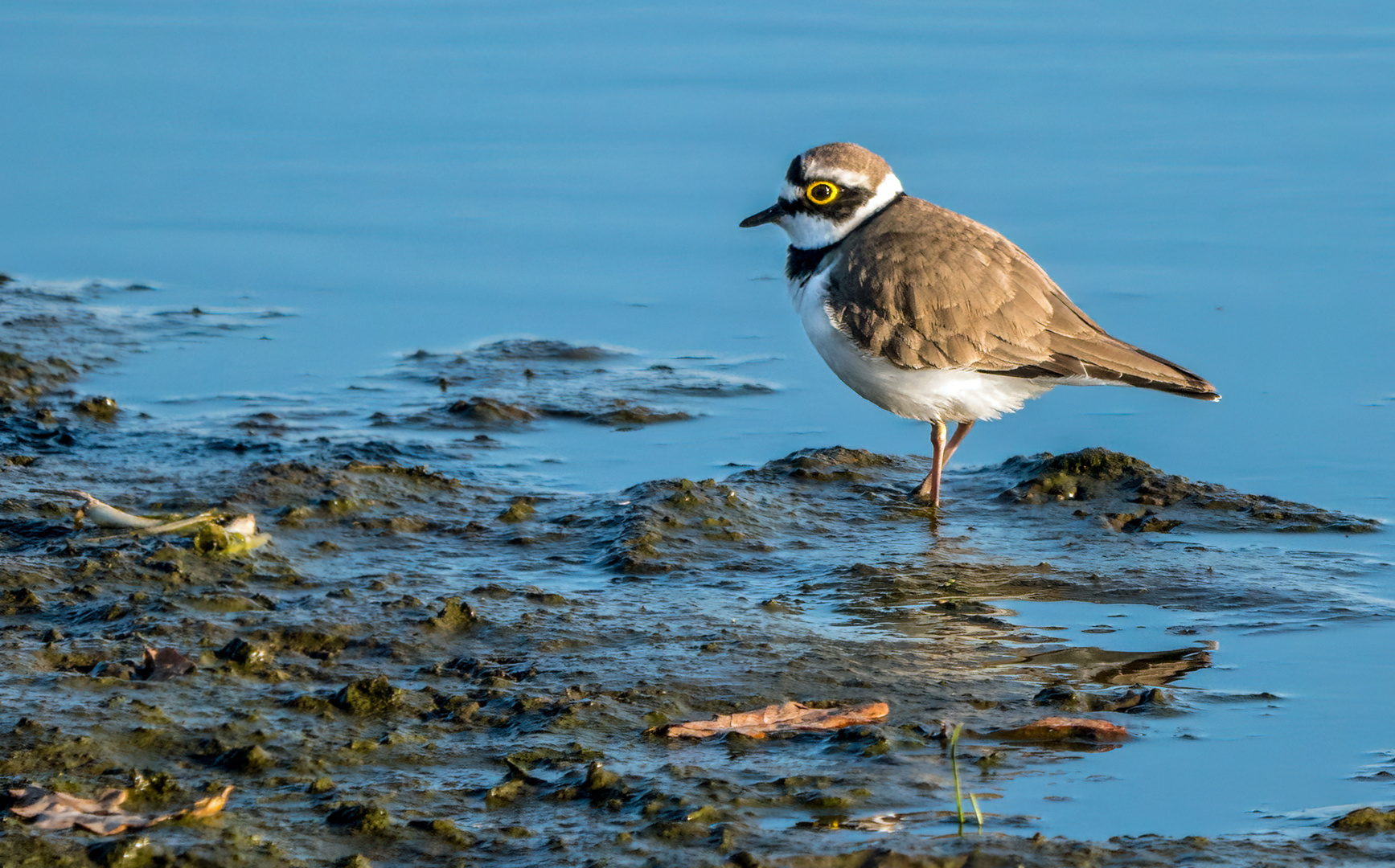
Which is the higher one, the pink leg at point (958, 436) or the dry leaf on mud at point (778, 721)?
the pink leg at point (958, 436)

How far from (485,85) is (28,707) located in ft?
30.6

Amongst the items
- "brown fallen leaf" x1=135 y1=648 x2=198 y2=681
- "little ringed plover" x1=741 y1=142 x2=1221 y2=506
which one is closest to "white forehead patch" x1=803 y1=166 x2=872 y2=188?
"little ringed plover" x1=741 y1=142 x2=1221 y2=506

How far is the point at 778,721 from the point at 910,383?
2607 millimetres

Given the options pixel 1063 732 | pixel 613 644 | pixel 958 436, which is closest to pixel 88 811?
pixel 613 644

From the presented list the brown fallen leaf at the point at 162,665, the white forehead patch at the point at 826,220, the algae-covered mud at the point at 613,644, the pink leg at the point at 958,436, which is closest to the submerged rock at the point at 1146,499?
the algae-covered mud at the point at 613,644

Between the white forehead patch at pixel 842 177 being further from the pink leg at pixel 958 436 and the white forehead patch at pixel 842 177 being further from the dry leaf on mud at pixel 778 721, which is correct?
the dry leaf on mud at pixel 778 721

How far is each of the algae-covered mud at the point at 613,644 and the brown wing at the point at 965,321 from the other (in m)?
0.43

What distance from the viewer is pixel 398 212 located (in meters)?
10.5

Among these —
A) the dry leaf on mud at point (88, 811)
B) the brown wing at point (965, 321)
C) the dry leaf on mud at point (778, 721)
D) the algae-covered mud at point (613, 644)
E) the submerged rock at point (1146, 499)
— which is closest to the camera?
the dry leaf on mud at point (88, 811)

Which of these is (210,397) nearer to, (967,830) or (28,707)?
(28,707)

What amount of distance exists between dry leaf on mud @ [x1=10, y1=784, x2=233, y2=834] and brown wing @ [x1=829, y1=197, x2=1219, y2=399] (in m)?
3.60

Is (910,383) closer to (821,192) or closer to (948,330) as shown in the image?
(948,330)

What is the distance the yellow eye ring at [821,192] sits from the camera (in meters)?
6.89

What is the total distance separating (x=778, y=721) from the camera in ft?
13.6
